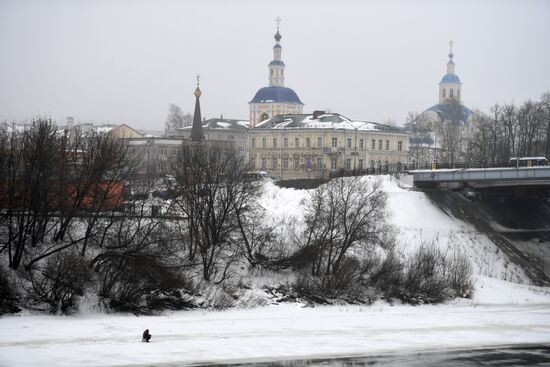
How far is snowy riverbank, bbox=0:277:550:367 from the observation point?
3366 centimetres

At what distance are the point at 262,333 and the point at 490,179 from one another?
36.3 m

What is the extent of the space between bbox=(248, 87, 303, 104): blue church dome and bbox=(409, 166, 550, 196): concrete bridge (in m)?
71.2

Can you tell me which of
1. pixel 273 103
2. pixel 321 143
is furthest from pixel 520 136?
pixel 273 103

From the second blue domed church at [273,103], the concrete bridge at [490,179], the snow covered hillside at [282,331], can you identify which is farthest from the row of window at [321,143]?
the snow covered hillside at [282,331]

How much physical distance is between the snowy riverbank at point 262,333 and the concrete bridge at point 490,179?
17518 millimetres

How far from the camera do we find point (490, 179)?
70.8 m

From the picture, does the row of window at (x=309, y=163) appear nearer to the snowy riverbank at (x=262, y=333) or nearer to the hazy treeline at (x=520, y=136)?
the hazy treeline at (x=520, y=136)

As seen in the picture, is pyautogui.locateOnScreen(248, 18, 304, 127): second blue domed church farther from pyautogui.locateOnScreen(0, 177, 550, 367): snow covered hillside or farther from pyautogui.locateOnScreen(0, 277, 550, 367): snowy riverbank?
pyautogui.locateOnScreen(0, 277, 550, 367): snowy riverbank

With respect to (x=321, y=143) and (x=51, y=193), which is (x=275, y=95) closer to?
(x=321, y=143)

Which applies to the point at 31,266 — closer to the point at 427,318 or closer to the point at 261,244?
the point at 261,244

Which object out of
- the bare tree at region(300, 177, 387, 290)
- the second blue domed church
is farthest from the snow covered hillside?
the second blue domed church

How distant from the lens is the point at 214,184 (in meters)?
57.5

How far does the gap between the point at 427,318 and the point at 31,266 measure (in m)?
21.2

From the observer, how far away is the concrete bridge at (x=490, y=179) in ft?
225
